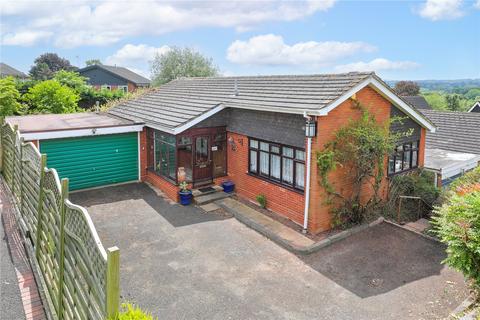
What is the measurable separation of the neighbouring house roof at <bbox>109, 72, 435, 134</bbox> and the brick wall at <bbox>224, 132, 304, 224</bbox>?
1624 millimetres

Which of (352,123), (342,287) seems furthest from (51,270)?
(352,123)

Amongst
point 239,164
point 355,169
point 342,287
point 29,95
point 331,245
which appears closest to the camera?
point 342,287

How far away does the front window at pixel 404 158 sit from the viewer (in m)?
13.7

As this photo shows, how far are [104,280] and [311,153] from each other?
27.6ft

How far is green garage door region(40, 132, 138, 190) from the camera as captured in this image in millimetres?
14406

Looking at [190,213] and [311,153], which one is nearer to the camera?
[311,153]

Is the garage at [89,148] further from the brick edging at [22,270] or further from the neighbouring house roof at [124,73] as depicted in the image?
Answer: the neighbouring house roof at [124,73]

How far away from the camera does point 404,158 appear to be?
Result: 14.3 meters

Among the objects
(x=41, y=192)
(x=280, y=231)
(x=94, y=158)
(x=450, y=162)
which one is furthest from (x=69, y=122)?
(x=450, y=162)

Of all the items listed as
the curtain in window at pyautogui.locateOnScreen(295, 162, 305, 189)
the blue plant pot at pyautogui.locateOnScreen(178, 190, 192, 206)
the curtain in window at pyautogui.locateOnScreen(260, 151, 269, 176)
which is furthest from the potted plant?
the curtain in window at pyautogui.locateOnScreen(295, 162, 305, 189)

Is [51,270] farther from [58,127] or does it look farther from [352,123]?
[58,127]

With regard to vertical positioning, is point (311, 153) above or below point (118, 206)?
above

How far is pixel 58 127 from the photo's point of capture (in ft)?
48.5

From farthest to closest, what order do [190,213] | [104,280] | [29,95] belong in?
[29,95], [190,213], [104,280]
